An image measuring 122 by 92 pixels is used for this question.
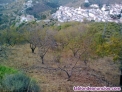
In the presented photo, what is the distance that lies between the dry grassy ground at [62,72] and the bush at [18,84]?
156 cm

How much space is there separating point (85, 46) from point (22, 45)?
1200 cm

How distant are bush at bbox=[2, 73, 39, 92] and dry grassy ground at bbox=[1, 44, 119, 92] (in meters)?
1.56

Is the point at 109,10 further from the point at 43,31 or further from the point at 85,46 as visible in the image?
the point at 85,46

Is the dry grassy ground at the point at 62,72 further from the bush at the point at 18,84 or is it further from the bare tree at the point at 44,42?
the bush at the point at 18,84

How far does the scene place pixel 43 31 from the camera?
21250 millimetres

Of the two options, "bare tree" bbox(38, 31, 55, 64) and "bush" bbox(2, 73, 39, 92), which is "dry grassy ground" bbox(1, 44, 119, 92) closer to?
"bare tree" bbox(38, 31, 55, 64)

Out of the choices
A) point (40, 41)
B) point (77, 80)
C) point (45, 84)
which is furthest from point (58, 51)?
point (45, 84)

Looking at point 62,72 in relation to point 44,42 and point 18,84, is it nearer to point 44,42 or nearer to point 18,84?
point 44,42

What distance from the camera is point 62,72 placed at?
1566cm

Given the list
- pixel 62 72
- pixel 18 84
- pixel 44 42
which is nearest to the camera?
pixel 18 84

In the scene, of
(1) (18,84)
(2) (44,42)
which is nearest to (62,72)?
(2) (44,42)

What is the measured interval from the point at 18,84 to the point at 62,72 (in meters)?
6.19

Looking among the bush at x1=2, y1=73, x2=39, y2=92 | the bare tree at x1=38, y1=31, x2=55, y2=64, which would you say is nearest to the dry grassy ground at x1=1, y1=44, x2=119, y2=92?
the bare tree at x1=38, y1=31, x2=55, y2=64

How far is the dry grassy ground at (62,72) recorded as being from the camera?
1314 centimetres
